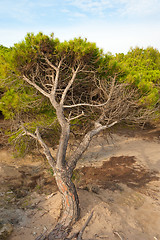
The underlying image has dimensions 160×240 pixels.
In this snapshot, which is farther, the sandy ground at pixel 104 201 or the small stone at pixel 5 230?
the sandy ground at pixel 104 201

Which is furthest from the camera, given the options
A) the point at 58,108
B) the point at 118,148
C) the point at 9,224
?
the point at 118,148

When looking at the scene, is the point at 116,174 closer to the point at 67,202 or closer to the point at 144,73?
the point at 67,202

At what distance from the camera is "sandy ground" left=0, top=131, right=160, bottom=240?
17.6 ft

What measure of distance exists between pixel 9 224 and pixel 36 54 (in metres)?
6.24

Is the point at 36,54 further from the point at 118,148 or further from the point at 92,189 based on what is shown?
the point at 118,148

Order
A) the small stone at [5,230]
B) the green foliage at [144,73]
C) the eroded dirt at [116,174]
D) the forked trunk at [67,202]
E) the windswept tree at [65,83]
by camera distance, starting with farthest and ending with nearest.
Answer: the eroded dirt at [116,174]
the green foliage at [144,73]
the windswept tree at [65,83]
the forked trunk at [67,202]
the small stone at [5,230]

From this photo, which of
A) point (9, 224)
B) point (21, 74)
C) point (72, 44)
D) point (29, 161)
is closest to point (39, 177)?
point (29, 161)

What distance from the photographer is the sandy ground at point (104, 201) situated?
538 centimetres

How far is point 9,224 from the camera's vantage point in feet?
17.2

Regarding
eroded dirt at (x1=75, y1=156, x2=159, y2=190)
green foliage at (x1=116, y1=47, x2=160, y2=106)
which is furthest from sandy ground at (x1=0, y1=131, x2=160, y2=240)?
green foliage at (x1=116, y1=47, x2=160, y2=106)

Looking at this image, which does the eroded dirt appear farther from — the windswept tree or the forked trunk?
the windswept tree

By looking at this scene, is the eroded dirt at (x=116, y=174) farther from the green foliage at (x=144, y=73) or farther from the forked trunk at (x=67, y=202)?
the green foliage at (x=144, y=73)

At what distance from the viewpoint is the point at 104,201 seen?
6.80 m

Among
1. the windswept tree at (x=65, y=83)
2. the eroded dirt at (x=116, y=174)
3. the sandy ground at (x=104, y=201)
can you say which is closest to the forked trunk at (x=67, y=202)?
the windswept tree at (x=65, y=83)
